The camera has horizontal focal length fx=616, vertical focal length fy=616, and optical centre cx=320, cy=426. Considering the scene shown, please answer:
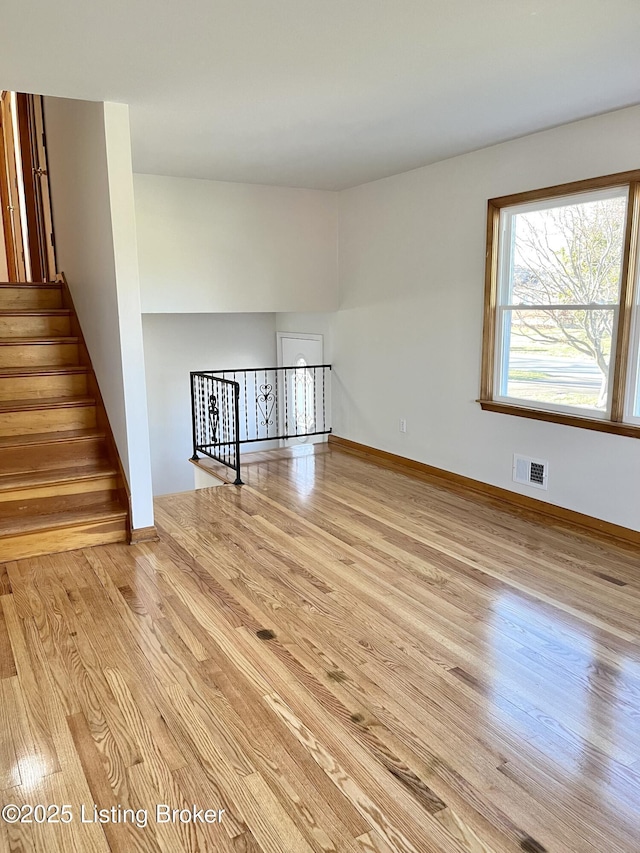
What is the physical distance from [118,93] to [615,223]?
9.25ft

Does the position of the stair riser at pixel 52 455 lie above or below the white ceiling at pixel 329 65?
below

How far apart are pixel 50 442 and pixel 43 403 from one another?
A: 0.35 metres

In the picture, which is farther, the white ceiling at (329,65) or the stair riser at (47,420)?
the stair riser at (47,420)

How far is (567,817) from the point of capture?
1733 mm

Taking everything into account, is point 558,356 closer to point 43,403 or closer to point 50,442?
point 50,442

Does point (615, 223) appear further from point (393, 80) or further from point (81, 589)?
point (81, 589)

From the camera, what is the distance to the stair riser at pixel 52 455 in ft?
12.6

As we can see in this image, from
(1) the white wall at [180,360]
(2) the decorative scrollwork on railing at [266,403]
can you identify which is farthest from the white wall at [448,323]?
(1) the white wall at [180,360]

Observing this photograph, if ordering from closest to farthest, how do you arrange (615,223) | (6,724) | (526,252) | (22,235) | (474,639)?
(6,724) < (474,639) < (615,223) < (526,252) < (22,235)

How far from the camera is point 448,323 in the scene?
4770 millimetres

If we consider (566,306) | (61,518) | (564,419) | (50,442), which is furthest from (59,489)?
(566,306)

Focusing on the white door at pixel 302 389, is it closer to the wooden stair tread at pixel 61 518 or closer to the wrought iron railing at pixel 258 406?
the wrought iron railing at pixel 258 406

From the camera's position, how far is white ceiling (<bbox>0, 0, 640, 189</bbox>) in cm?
224

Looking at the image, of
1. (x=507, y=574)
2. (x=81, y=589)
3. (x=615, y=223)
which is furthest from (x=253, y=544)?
(x=615, y=223)
